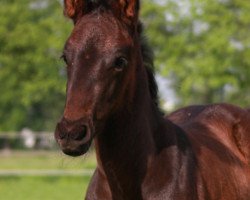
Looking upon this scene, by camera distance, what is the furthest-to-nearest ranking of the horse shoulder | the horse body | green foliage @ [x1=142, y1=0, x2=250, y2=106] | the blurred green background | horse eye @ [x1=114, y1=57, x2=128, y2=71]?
1. green foliage @ [x1=142, y1=0, x2=250, y2=106]
2. the blurred green background
3. the horse shoulder
4. the horse body
5. horse eye @ [x1=114, y1=57, x2=128, y2=71]

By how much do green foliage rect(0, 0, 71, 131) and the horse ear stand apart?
2165 cm

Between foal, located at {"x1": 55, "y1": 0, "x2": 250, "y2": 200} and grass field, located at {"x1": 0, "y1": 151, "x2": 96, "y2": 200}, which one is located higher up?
foal, located at {"x1": 55, "y1": 0, "x2": 250, "y2": 200}

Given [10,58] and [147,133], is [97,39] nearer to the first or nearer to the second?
[147,133]

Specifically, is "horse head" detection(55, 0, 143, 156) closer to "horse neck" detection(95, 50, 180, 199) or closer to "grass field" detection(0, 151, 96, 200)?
"horse neck" detection(95, 50, 180, 199)

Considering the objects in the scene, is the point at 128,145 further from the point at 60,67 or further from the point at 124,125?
the point at 60,67

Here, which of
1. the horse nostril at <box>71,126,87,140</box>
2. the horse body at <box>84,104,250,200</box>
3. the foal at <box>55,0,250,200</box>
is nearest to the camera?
the horse nostril at <box>71,126,87,140</box>

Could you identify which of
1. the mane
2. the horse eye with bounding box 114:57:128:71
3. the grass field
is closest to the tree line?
the grass field

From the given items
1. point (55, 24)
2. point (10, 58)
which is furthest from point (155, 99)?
point (10, 58)

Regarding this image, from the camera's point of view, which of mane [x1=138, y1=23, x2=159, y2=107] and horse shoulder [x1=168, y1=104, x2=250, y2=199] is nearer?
mane [x1=138, y1=23, x2=159, y2=107]

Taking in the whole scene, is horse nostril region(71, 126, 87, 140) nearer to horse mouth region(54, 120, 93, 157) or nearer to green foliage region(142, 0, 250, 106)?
horse mouth region(54, 120, 93, 157)

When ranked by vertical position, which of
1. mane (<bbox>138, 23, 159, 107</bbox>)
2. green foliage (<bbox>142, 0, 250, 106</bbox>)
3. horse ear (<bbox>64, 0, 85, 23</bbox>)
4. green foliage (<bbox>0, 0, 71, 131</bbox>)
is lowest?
green foliage (<bbox>0, 0, 71, 131</bbox>)

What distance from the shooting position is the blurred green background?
21.1 metres

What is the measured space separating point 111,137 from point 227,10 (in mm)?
20144

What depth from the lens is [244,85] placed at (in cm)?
2370
